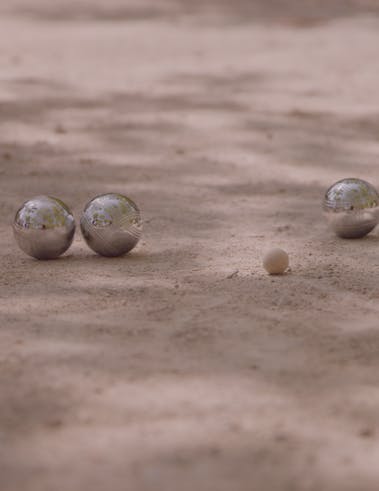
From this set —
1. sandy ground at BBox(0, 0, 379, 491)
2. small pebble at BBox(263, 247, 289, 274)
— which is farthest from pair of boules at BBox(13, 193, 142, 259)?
small pebble at BBox(263, 247, 289, 274)

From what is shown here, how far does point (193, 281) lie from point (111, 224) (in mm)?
547

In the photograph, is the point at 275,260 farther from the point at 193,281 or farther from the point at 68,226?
the point at 68,226

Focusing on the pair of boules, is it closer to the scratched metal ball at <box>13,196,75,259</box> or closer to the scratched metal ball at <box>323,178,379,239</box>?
the scratched metal ball at <box>13,196,75,259</box>

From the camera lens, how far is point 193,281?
4152mm

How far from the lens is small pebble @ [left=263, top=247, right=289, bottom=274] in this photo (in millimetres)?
4109

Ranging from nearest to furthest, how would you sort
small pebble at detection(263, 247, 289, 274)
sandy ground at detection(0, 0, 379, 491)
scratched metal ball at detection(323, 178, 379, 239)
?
1. sandy ground at detection(0, 0, 379, 491)
2. small pebble at detection(263, 247, 289, 274)
3. scratched metal ball at detection(323, 178, 379, 239)

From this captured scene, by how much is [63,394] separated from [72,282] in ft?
4.29

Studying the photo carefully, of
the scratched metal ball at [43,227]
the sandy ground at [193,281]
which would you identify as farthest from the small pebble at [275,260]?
the scratched metal ball at [43,227]

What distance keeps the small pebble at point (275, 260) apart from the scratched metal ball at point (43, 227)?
1021mm

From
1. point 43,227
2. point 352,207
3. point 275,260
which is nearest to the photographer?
point 275,260

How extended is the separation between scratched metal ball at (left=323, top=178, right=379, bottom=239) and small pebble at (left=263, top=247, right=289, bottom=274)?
2.27 ft

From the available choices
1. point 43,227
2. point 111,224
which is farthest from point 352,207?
point 43,227

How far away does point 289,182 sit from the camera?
6188 mm

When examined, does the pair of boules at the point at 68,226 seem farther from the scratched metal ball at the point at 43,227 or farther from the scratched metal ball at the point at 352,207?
the scratched metal ball at the point at 352,207
